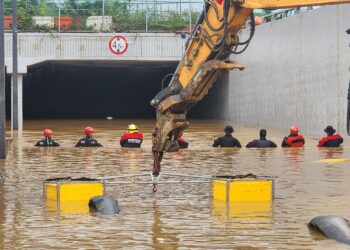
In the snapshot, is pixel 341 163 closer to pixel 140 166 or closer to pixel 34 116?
pixel 140 166

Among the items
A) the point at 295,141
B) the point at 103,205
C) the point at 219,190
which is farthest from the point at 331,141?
the point at 103,205

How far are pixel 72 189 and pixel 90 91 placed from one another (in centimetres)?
5587

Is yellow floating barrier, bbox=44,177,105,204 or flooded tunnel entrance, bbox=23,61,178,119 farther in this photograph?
flooded tunnel entrance, bbox=23,61,178,119

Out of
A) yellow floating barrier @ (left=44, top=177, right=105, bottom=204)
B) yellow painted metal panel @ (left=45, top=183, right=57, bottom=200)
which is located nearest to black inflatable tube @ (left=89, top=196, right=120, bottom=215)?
yellow floating barrier @ (left=44, top=177, right=105, bottom=204)

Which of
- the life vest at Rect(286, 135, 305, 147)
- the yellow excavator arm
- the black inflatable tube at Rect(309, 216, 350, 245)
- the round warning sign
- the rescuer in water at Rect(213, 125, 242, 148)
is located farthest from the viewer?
the round warning sign

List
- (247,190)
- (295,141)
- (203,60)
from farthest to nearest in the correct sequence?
(295,141)
(203,60)
(247,190)

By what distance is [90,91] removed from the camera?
243ft

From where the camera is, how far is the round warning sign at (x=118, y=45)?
53.8 meters

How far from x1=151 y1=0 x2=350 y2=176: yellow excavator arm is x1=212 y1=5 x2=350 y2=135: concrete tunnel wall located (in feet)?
60.3

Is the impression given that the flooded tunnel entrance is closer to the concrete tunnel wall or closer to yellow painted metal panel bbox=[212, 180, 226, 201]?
the concrete tunnel wall

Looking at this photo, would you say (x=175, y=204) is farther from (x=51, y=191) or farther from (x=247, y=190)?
(x=51, y=191)

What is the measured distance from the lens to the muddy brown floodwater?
13898 millimetres

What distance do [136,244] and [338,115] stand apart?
2425 centimetres

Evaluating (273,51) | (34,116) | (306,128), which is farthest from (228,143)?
(34,116)
